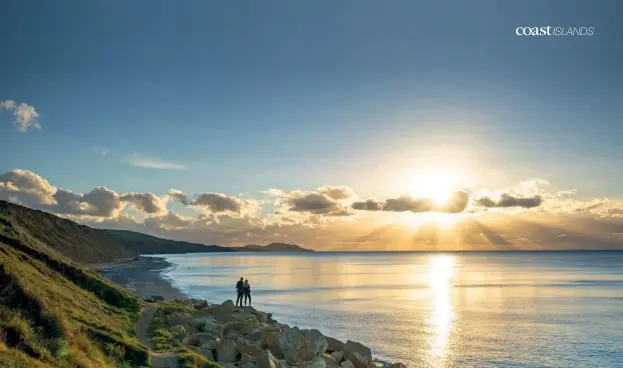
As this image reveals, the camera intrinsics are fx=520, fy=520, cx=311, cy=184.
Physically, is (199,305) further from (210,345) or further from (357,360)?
(210,345)

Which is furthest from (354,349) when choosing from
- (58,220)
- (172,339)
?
(58,220)

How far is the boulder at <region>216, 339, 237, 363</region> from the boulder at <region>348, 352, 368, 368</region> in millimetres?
5667

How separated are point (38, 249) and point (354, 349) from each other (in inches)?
676

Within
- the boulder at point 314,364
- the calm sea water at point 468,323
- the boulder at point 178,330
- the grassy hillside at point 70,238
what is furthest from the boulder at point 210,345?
the grassy hillside at point 70,238

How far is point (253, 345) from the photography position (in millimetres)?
20391

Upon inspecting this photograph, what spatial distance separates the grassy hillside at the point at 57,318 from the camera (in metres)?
12.7

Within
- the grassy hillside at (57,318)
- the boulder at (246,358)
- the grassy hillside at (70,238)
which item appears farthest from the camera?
the grassy hillside at (70,238)

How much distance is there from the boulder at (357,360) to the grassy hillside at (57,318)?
9.51 metres

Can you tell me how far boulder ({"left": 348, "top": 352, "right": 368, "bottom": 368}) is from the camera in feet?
73.4

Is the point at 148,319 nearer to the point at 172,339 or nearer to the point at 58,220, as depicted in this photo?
the point at 172,339

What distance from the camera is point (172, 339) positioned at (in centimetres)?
2108

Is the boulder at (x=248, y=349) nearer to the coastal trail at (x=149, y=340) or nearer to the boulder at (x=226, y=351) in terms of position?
the boulder at (x=226, y=351)

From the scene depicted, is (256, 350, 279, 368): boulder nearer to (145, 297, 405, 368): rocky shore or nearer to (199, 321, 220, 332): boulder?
(145, 297, 405, 368): rocky shore

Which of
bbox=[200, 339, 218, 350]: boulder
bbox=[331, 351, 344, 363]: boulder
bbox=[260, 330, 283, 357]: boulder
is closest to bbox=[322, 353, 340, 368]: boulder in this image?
bbox=[331, 351, 344, 363]: boulder
